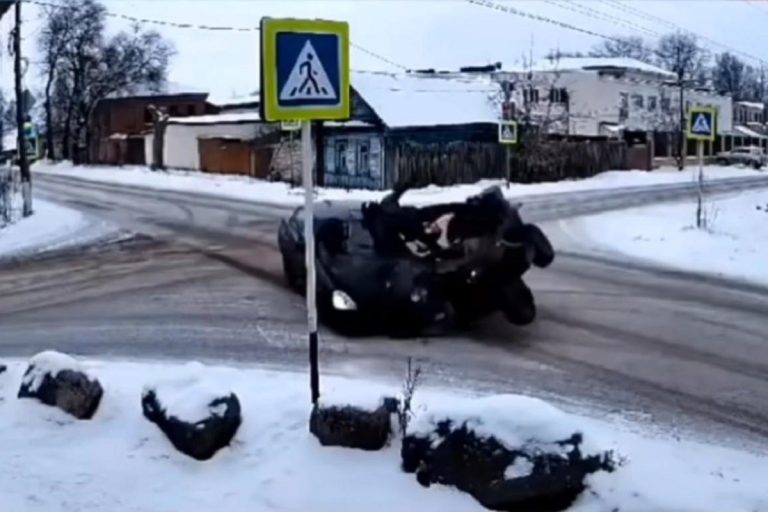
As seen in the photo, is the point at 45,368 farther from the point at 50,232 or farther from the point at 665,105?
the point at 665,105

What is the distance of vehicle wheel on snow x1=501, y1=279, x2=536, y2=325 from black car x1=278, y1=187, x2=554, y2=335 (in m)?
0.01

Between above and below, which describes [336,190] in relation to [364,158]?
below

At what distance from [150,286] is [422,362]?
21.5ft

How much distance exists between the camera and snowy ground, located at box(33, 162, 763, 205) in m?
37.3

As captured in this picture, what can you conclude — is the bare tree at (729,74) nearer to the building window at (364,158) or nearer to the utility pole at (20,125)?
the building window at (364,158)

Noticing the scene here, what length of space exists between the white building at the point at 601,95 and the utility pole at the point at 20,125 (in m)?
34.9

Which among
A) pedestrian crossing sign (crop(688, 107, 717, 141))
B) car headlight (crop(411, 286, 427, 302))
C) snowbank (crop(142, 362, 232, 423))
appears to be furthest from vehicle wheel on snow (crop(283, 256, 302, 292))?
pedestrian crossing sign (crop(688, 107, 717, 141))

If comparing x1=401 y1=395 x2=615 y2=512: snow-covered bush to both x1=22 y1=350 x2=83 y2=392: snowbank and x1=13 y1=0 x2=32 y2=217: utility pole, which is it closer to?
x1=22 y1=350 x2=83 y2=392: snowbank

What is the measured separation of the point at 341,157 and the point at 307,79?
4007 cm

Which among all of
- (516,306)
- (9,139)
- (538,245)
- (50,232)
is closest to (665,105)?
(9,139)

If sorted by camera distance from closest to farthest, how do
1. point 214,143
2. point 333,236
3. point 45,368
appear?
point 45,368
point 333,236
point 214,143

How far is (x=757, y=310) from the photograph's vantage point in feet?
47.1

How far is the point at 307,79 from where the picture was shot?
725 cm

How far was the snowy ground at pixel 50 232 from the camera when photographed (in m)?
A: 23.0
